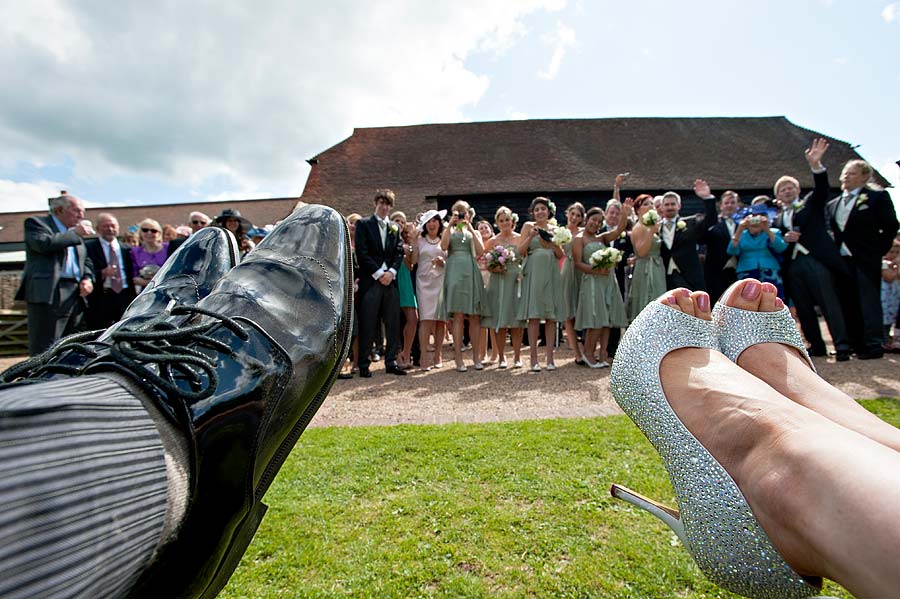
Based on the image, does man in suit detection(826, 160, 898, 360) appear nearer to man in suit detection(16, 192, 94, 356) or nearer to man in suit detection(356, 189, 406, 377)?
man in suit detection(356, 189, 406, 377)

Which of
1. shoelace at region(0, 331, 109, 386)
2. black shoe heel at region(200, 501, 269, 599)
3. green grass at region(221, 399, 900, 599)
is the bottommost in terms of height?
green grass at region(221, 399, 900, 599)

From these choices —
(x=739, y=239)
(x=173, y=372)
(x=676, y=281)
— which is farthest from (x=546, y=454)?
(x=739, y=239)

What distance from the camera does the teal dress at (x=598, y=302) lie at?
20.2 ft

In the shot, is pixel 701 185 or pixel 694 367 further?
pixel 701 185

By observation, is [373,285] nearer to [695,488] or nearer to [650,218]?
[650,218]

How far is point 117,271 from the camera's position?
654cm

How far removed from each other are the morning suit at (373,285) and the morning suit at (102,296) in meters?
3.48

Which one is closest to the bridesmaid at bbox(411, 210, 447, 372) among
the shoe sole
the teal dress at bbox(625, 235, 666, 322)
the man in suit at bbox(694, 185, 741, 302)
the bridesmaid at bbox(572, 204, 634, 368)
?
the bridesmaid at bbox(572, 204, 634, 368)

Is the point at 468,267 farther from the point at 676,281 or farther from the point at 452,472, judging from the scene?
the point at 452,472

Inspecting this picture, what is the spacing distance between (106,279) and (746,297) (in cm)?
766

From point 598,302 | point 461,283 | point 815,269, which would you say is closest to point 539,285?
point 598,302

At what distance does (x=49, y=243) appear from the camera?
553 cm

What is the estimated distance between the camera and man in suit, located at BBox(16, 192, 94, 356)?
5578 mm

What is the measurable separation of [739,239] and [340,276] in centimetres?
699
